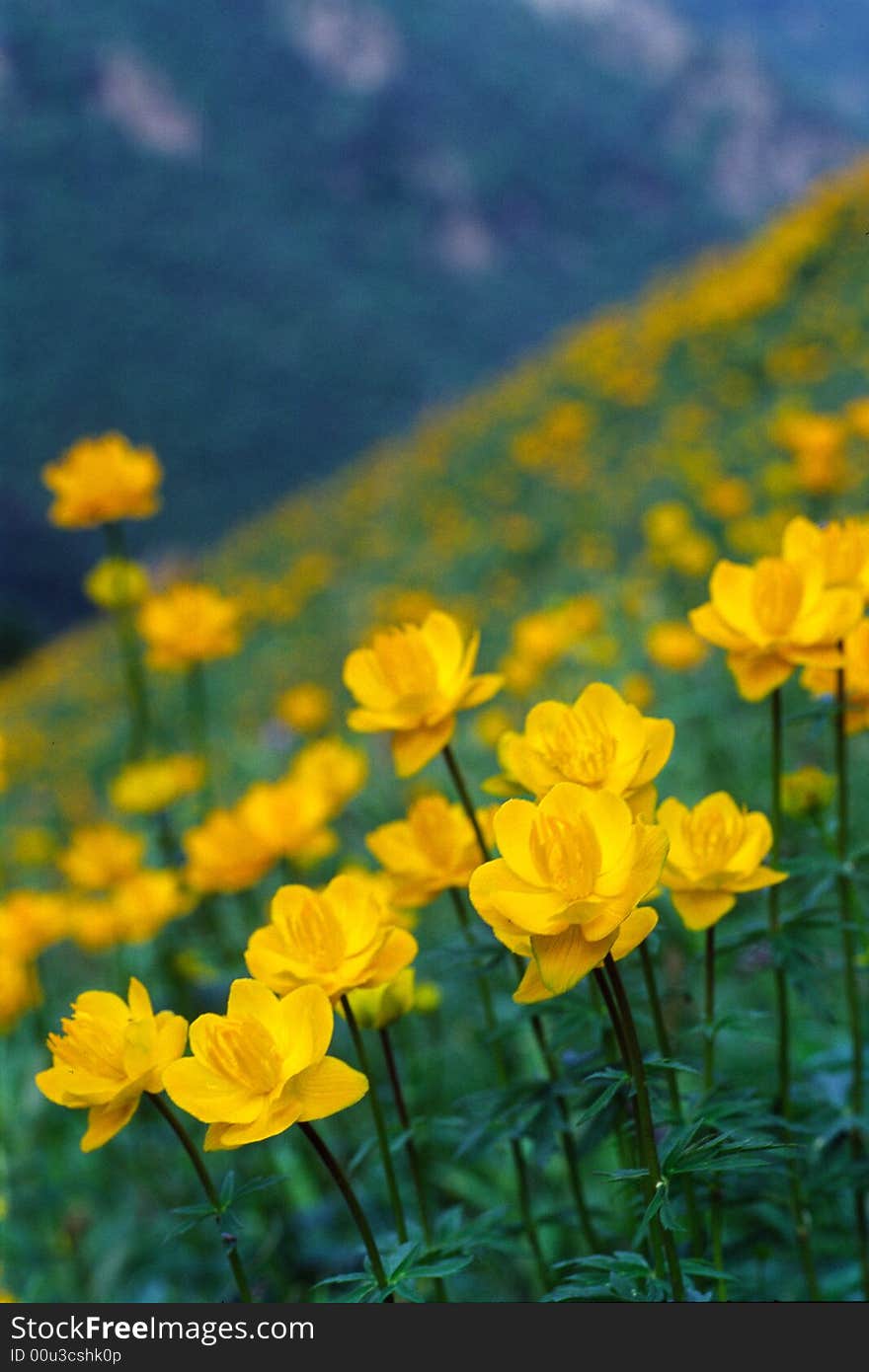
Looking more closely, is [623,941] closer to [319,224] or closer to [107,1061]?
[107,1061]

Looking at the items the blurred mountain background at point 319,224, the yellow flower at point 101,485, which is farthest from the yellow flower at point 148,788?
the blurred mountain background at point 319,224

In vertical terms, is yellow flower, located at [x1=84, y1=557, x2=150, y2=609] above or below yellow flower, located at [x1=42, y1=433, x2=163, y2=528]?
below

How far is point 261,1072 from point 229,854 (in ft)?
1.72

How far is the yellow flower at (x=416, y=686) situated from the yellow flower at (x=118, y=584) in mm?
818

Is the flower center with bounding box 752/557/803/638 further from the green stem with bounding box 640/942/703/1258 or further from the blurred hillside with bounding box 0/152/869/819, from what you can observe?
the blurred hillside with bounding box 0/152/869/819

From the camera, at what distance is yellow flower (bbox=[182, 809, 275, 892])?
1026mm

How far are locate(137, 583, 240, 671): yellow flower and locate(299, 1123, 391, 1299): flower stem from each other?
1.04 metres

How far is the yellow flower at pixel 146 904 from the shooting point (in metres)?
1.38

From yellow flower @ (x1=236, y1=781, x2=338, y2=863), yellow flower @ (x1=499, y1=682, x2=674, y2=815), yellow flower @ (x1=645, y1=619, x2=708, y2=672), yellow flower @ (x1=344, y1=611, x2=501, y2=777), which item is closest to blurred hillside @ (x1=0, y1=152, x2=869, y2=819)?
yellow flower @ (x1=645, y1=619, x2=708, y2=672)

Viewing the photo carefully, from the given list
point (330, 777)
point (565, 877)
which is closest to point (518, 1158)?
point (565, 877)

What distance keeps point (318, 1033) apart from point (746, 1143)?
0.63 ft

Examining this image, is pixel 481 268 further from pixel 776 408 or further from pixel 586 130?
pixel 776 408

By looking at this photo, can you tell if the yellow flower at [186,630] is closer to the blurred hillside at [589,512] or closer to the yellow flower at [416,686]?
the blurred hillside at [589,512]

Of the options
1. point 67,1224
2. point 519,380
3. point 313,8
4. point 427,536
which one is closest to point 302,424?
point 313,8
